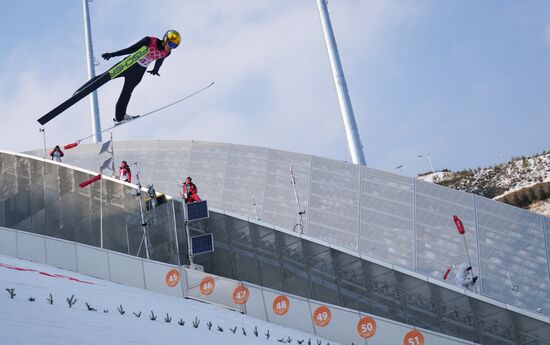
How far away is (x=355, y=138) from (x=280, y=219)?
197 inches

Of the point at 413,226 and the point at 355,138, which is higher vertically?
the point at 355,138

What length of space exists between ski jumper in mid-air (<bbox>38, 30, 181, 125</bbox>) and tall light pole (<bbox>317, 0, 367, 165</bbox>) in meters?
10.7

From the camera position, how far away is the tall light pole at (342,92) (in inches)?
1294

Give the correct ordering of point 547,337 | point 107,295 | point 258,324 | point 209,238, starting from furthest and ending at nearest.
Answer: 1. point 209,238
2. point 547,337
3. point 258,324
4. point 107,295

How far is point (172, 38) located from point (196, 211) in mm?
5958

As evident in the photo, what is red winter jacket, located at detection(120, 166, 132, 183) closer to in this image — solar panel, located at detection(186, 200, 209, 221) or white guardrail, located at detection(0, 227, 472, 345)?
white guardrail, located at detection(0, 227, 472, 345)

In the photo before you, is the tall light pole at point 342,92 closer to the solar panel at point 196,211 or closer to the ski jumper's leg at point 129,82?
the ski jumper's leg at point 129,82

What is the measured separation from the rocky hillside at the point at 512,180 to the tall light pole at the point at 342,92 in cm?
2735

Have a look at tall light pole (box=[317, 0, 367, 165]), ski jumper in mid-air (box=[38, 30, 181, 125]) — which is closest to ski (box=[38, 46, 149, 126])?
ski jumper in mid-air (box=[38, 30, 181, 125])

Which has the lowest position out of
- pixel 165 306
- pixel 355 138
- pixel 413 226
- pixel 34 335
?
pixel 34 335

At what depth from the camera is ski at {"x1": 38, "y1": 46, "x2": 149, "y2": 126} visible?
24.6m

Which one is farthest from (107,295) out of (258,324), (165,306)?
(258,324)

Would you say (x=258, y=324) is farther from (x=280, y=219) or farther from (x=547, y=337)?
(x=280, y=219)

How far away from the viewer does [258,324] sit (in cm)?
1695
